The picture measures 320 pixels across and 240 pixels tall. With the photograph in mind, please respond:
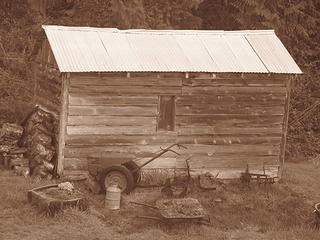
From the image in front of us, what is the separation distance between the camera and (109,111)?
16.0m

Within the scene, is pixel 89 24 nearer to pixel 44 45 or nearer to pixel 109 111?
pixel 44 45


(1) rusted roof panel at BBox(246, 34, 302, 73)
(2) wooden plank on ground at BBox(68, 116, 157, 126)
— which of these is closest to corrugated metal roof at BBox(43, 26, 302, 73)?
(1) rusted roof panel at BBox(246, 34, 302, 73)

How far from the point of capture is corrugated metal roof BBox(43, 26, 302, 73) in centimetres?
1593

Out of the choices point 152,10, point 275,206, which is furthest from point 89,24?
point 275,206

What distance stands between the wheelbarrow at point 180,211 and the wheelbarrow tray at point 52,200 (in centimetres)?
156

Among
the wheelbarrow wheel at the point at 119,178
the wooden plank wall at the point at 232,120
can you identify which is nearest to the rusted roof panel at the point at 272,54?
the wooden plank wall at the point at 232,120

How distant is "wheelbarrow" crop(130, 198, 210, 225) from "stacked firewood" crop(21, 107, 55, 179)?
3.45m

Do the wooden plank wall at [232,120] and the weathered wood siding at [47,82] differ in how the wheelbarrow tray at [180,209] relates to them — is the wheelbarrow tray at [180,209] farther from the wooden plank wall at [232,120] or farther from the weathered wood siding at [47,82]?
the weathered wood siding at [47,82]

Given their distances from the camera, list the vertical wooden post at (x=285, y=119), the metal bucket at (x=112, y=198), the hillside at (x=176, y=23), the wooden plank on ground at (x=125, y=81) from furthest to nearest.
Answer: the hillside at (x=176, y=23) < the vertical wooden post at (x=285, y=119) < the wooden plank on ground at (x=125, y=81) < the metal bucket at (x=112, y=198)

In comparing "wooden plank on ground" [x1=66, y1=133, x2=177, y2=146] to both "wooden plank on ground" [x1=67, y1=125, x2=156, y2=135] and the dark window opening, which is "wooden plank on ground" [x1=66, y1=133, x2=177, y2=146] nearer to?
"wooden plank on ground" [x1=67, y1=125, x2=156, y2=135]

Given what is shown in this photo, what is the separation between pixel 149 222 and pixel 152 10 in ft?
47.6

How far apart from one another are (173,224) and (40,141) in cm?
499

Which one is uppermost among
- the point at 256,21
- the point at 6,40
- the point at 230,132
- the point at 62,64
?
the point at 256,21

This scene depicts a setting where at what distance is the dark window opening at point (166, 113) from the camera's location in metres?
16.6
